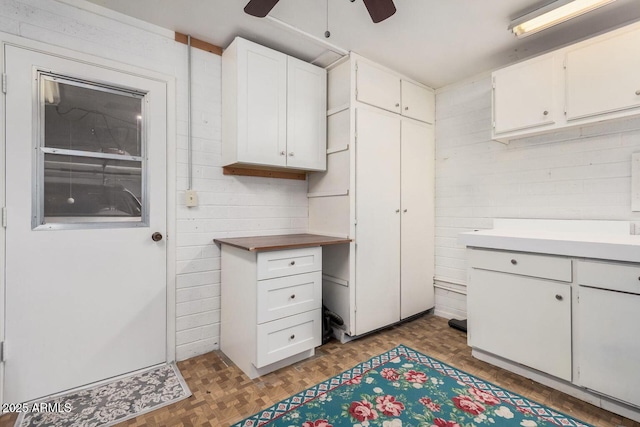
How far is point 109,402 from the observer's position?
1798 mm

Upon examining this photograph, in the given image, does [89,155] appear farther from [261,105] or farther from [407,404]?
[407,404]

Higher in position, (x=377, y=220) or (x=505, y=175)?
(x=505, y=175)

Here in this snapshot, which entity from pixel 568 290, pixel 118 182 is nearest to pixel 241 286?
pixel 118 182

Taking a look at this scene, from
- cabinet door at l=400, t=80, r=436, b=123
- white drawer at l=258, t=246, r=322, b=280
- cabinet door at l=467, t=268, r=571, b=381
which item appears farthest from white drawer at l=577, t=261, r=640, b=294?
cabinet door at l=400, t=80, r=436, b=123

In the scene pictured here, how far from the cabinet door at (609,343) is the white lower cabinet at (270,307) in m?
1.64

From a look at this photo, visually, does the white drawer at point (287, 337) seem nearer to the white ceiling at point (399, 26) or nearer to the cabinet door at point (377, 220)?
the cabinet door at point (377, 220)

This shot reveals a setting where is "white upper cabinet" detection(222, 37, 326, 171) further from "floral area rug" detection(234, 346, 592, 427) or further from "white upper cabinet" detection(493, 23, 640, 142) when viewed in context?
"floral area rug" detection(234, 346, 592, 427)

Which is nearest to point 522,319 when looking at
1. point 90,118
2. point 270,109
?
point 270,109

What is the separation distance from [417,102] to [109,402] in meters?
3.39

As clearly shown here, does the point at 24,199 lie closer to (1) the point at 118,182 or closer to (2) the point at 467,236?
(1) the point at 118,182

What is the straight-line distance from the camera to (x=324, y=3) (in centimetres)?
193

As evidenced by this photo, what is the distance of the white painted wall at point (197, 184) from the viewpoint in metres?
2.06

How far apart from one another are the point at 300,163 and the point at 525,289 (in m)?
1.86

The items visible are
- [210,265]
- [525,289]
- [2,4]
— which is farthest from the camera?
[210,265]
